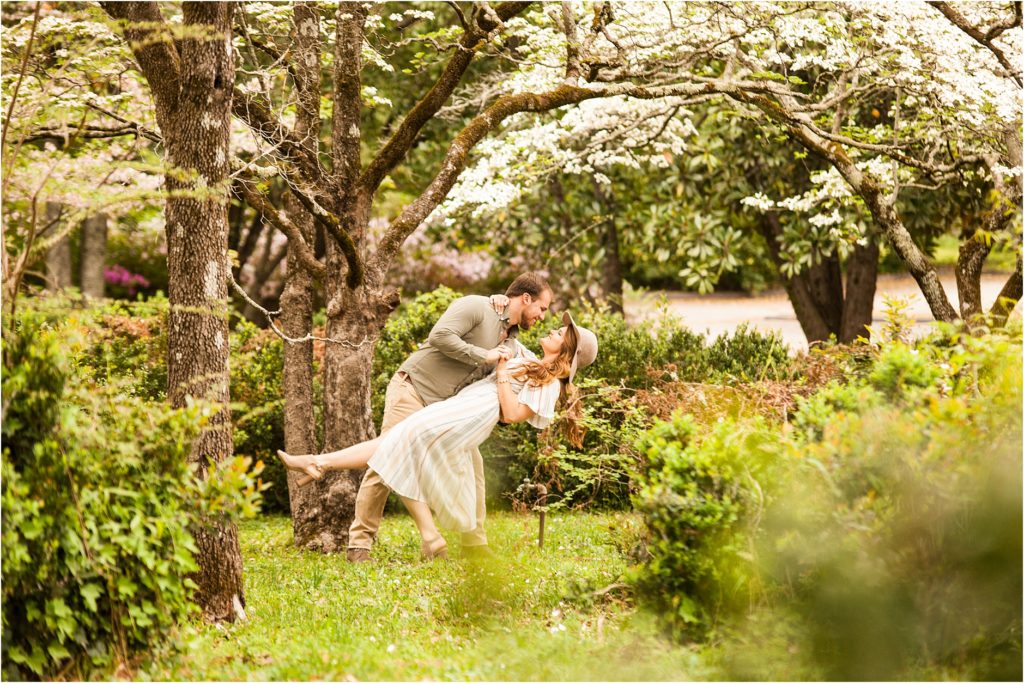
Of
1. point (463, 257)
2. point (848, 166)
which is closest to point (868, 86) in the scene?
point (848, 166)

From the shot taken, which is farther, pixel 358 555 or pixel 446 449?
pixel 358 555

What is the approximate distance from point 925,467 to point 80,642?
379cm

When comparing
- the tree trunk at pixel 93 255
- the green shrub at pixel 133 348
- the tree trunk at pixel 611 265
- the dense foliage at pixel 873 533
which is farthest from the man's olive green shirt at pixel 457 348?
the tree trunk at pixel 93 255

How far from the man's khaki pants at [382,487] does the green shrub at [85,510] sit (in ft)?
8.71

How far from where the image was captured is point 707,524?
4547 millimetres

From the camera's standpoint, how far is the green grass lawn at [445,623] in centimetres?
461

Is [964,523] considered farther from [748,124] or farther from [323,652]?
[748,124]

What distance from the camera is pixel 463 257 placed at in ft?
71.8

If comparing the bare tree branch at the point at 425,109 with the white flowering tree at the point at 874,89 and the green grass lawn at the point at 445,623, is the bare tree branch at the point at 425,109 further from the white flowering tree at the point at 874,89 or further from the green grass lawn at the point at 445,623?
the green grass lawn at the point at 445,623

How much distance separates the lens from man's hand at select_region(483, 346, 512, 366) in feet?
22.6

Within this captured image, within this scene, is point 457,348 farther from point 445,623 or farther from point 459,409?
point 445,623

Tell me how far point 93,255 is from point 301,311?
34.6 ft

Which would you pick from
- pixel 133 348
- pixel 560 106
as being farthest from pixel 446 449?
pixel 133 348

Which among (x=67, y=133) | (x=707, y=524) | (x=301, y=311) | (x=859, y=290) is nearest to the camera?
(x=707, y=524)
